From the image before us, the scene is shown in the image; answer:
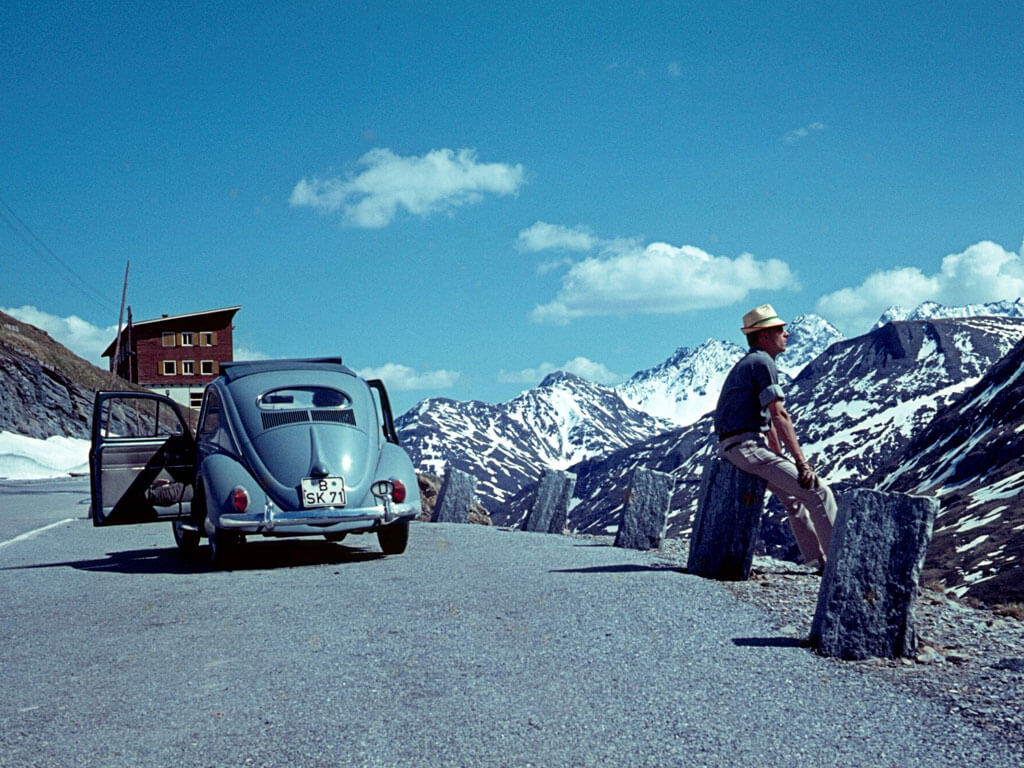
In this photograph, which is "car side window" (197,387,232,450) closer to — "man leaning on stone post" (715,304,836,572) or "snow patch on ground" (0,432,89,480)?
"man leaning on stone post" (715,304,836,572)

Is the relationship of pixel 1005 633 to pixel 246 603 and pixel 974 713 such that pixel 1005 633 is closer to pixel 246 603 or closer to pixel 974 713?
pixel 974 713

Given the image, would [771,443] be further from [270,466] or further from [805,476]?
[270,466]

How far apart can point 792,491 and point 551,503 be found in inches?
334

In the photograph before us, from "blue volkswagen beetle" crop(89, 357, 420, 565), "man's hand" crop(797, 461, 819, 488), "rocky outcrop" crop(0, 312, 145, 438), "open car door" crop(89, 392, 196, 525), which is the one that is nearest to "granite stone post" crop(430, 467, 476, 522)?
"blue volkswagen beetle" crop(89, 357, 420, 565)

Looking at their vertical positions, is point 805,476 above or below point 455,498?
above

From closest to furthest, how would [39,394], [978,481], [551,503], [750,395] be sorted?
[750,395] → [551,503] → [39,394] → [978,481]

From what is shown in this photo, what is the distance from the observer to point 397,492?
11.9 metres

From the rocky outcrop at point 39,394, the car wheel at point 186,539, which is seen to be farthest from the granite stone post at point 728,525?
the rocky outcrop at point 39,394

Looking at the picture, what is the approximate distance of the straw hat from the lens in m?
9.80

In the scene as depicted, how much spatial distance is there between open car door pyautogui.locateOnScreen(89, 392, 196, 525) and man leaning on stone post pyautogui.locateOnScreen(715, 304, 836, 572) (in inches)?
270

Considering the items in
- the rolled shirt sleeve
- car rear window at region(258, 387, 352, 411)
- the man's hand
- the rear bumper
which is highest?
car rear window at region(258, 387, 352, 411)

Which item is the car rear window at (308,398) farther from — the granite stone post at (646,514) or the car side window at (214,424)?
the granite stone post at (646,514)

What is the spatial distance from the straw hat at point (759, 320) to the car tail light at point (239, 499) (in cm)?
534

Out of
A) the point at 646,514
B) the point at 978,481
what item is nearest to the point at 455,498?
the point at 646,514
